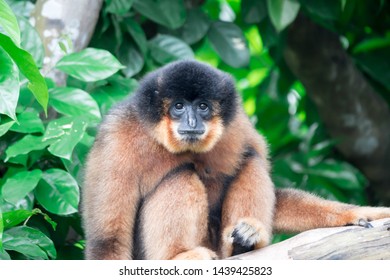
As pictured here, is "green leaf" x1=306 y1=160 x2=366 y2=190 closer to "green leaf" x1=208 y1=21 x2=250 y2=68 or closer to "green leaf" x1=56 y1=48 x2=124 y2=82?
"green leaf" x1=208 y1=21 x2=250 y2=68

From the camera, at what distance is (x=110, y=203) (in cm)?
518

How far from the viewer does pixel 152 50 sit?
7.36m

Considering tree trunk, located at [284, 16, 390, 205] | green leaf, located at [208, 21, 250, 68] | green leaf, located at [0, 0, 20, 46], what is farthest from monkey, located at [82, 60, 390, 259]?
tree trunk, located at [284, 16, 390, 205]

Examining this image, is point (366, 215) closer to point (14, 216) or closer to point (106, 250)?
point (106, 250)

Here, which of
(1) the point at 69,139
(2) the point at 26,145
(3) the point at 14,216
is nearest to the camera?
(3) the point at 14,216

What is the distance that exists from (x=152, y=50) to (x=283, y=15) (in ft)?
4.11

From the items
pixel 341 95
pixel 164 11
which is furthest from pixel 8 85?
pixel 341 95

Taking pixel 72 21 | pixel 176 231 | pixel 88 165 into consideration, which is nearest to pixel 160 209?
pixel 176 231

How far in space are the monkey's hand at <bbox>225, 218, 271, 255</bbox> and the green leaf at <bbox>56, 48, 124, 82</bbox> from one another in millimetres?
1555

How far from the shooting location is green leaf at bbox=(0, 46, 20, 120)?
4.58 metres

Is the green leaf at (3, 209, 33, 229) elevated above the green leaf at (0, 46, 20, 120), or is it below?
below

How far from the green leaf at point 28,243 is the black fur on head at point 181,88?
1095mm

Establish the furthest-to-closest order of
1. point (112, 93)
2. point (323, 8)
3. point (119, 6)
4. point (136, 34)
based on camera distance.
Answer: point (323, 8) < point (136, 34) < point (119, 6) < point (112, 93)

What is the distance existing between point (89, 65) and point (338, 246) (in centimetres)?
236
